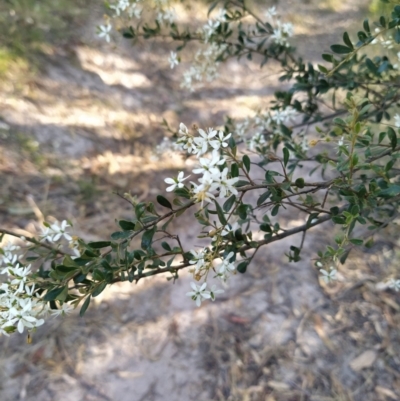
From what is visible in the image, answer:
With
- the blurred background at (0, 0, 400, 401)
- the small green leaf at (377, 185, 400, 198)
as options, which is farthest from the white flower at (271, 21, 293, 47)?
the small green leaf at (377, 185, 400, 198)

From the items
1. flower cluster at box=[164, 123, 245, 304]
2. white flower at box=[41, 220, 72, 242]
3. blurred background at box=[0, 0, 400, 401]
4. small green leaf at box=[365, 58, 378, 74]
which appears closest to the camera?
flower cluster at box=[164, 123, 245, 304]

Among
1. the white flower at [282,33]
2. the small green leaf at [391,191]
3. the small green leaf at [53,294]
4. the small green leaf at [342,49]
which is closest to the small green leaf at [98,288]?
the small green leaf at [53,294]

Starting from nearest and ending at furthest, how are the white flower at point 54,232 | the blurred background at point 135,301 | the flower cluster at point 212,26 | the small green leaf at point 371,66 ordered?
the white flower at point 54,232
the small green leaf at point 371,66
the flower cluster at point 212,26
the blurred background at point 135,301

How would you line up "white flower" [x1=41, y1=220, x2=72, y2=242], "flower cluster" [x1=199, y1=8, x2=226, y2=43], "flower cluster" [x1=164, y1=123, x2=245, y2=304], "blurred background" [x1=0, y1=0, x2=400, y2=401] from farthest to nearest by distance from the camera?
"blurred background" [x1=0, y1=0, x2=400, y2=401], "flower cluster" [x1=199, y1=8, x2=226, y2=43], "white flower" [x1=41, y1=220, x2=72, y2=242], "flower cluster" [x1=164, y1=123, x2=245, y2=304]

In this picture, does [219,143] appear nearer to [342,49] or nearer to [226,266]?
[226,266]

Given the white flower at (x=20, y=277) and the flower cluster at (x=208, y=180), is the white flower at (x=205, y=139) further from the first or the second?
the white flower at (x=20, y=277)

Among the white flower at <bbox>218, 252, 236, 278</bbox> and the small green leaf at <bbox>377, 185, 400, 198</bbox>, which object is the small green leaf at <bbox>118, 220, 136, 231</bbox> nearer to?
the white flower at <bbox>218, 252, 236, 278</bbox>

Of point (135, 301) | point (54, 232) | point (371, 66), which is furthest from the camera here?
point (135, 301)

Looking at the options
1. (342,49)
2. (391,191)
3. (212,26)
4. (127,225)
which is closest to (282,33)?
(212,26)
